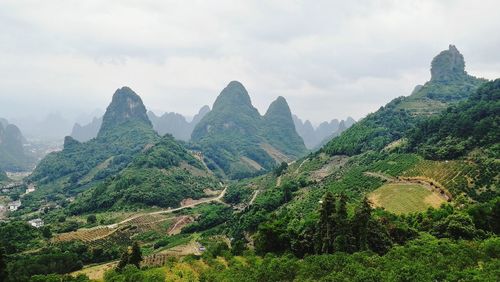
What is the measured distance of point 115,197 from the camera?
92.6 metres

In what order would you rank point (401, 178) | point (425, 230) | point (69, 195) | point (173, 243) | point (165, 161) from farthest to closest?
point (69, 195) → point (165, 161) → point (173, 243) → point (401, 178) → point (425, 230)

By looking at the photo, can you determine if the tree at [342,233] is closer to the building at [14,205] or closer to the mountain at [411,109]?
the mountain at [411,109]

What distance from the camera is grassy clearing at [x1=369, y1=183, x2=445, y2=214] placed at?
4869 cm

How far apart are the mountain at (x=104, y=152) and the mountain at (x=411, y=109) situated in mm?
79528

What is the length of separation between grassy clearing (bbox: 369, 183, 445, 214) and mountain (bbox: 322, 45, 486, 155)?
1399 inches

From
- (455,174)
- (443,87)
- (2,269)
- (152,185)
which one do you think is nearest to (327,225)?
(2,269)

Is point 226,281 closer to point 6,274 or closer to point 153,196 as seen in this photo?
point 6,274

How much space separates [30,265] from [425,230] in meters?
40.2

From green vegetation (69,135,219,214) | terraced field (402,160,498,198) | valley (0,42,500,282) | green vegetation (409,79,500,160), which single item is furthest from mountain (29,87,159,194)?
terraced field (402,160,498,198)

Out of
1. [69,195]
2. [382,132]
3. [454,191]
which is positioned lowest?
[69,195]

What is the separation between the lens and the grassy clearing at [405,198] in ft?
160

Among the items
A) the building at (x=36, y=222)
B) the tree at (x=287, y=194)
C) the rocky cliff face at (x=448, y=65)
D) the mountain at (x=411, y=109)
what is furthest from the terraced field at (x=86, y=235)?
the rocky cliff face at (x=448, y=65)

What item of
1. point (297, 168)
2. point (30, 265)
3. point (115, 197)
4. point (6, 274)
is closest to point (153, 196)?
point (115, 197)

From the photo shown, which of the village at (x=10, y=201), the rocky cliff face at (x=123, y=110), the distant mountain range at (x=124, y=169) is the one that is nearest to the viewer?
the distant mountain range at (x=124, y=169)
